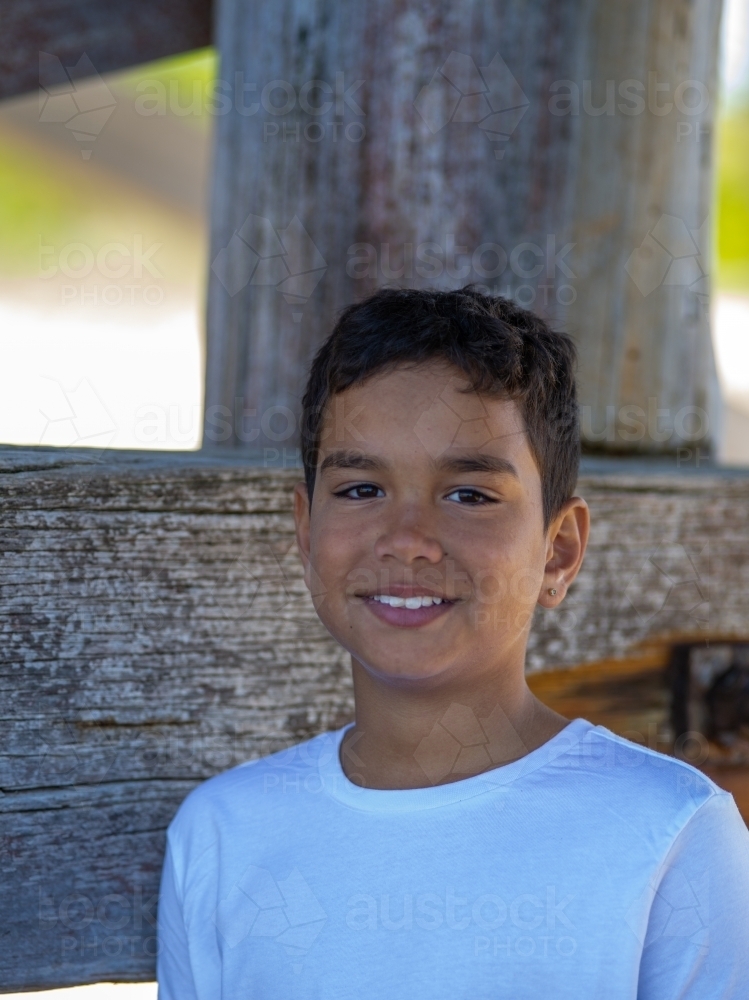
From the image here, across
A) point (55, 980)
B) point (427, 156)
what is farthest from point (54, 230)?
point (55, 980)

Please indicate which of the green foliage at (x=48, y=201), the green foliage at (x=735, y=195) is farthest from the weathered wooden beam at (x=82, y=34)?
the green foliage at (x=735, y=195)

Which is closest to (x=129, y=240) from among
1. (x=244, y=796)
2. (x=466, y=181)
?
(x=466, y=181)

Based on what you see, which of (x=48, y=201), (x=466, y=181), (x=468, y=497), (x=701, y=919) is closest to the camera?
(x=701, y=919)

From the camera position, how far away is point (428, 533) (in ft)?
4.72

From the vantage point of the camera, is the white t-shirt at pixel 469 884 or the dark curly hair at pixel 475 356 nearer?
the white t-shirt at pixel 469 884

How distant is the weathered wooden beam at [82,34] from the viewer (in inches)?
77.6

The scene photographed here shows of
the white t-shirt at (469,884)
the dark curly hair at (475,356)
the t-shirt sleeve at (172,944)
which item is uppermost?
the dark curly hair at (475,356)

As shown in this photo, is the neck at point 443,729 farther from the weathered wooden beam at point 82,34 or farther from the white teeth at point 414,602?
the weathered wooden beam at point 82,34

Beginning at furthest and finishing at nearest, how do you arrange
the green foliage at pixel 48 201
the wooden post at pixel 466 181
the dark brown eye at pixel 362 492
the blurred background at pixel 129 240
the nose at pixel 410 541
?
the green foliage at pixel 48 201
the blurred background at pixel 129 240
the wooden post at pixel 466 181
the dark brown eye at pixel 362 492
the nose at pixel 410 541

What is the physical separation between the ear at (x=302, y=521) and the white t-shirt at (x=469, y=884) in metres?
0.30

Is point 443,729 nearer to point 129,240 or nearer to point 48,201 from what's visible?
point 129,240

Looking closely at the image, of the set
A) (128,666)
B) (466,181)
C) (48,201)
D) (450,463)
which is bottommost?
(128,666)

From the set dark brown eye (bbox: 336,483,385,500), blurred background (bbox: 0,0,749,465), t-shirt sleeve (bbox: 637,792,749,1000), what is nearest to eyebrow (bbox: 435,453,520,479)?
dark brown eye (bbox: 336,483,385,500)

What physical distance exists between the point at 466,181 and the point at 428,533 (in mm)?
775
